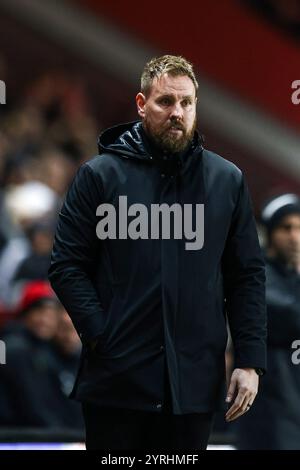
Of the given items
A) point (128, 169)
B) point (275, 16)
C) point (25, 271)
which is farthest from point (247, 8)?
point (128, 169)

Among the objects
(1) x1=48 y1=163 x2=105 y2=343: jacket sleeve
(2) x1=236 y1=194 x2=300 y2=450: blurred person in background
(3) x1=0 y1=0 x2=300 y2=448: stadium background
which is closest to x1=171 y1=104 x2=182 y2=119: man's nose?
(1) x1=48 y1=163 x2=105 y2=343: jacket sleeve

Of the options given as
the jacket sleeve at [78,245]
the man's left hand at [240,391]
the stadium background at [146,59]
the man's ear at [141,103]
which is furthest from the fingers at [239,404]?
the stadium background at [146,59]

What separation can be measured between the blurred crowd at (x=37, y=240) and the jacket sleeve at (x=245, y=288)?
296 cm

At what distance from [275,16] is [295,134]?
98 cm

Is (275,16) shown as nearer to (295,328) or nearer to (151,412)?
(295,328)

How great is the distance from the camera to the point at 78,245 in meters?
3.20

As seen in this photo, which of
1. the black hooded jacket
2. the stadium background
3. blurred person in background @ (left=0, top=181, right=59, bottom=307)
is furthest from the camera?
the stadium background

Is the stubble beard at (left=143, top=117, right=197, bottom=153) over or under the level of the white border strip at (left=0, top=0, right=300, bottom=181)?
under

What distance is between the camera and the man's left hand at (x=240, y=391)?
3.18 m

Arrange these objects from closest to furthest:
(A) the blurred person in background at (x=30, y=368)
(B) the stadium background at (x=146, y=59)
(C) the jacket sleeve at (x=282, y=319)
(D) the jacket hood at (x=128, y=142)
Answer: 1. (D) the jacket hood at (x=128, y=142)
2. (C) the jacket sleeve at (x=282, y=319)
3. (A) the blurred person in background at (x=30, y=368)
4. (B) the stadium background at (x=146, y=59)

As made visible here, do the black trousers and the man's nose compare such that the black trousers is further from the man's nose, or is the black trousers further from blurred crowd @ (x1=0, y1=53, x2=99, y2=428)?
blurred crowd @ (x1=0, y1=53, x2=99, y2=428)

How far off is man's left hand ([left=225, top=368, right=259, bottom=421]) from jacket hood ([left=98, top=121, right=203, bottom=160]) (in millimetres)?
557

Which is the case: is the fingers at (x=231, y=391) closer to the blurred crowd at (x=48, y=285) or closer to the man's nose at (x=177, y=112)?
the man's nose at (x=177, y=112)

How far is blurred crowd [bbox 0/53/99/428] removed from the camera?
20.1ft
